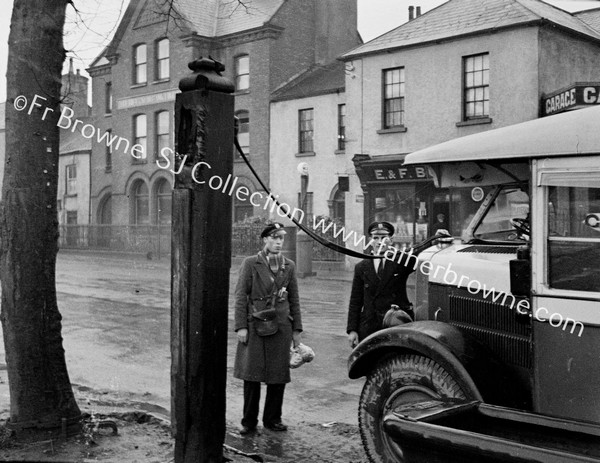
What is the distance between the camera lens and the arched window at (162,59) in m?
36.4

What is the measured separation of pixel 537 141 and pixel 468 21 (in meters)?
19.9

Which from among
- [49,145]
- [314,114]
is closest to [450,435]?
[49,145]

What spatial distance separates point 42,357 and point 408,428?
3252mm

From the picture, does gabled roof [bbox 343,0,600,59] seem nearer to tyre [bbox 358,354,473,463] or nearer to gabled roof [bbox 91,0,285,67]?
gabled roof [bbox 91,0,285,67]

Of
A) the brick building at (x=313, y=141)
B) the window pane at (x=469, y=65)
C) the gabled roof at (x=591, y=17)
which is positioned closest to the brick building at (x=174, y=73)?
the brick building at (x=313, y=141)

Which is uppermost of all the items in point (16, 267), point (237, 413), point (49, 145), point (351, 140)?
point (351, 140)

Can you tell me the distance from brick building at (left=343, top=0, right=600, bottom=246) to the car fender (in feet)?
51.8

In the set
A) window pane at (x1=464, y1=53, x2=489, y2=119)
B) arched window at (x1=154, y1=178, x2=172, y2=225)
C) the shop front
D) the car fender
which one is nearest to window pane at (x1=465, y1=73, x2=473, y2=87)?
window pane at (x1=464, y1=53, x2=489, y2=119)

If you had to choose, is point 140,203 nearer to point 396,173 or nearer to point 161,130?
point 161,130

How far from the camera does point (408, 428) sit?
12.5 ft

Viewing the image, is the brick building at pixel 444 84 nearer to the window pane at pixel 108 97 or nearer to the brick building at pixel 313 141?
the brick building at pixel 313 141

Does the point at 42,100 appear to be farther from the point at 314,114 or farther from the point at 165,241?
the point at 165,241

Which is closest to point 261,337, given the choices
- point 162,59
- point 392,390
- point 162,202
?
point 392,390

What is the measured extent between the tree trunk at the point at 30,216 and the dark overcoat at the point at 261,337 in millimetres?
1631
